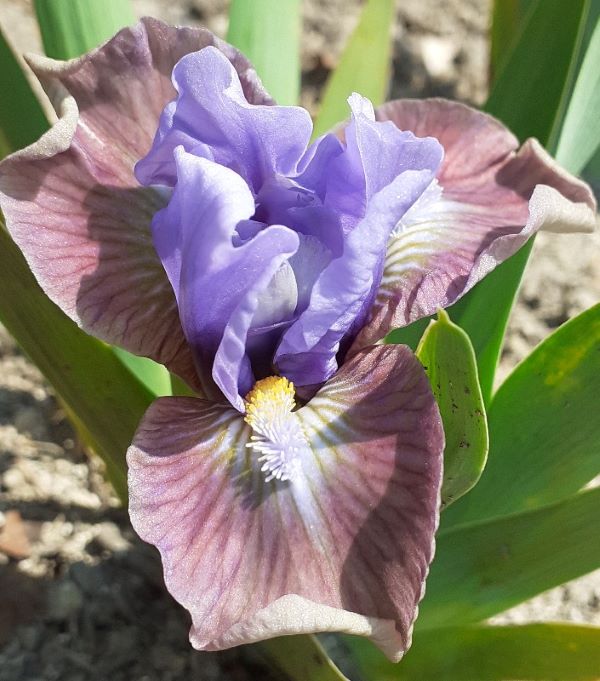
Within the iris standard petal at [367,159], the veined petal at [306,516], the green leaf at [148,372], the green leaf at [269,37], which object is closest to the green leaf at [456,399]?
the veined petal at [306,516]

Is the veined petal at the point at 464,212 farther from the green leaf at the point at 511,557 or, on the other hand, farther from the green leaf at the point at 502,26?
the green leaf at the point at 502,26

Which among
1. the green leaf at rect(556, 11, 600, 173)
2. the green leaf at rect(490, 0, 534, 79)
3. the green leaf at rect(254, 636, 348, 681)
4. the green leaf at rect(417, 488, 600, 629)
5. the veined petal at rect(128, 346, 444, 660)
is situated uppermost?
the green leaf at rect(556, 11, 600, 173)

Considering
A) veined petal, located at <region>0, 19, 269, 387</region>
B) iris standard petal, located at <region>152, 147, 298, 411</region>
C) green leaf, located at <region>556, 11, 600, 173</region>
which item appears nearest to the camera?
iris standard petal, located at <region>152, 147, 298, 411</region>

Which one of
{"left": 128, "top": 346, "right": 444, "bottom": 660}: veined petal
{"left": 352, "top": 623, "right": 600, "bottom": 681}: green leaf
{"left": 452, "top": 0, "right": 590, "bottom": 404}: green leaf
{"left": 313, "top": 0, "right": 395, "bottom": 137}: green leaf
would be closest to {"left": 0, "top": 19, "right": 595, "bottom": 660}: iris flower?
{"left": 128, "top": 346, "right": 444, "bottom": 660}: veined petal

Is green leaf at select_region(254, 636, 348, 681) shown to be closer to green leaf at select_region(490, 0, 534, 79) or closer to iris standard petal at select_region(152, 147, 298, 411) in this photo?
iris standard petal at select_region(152, 147, 298, 411)

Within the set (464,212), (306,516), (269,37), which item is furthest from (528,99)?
(306,516)

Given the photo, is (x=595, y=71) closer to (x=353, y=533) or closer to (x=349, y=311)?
(x=349, y=311)
